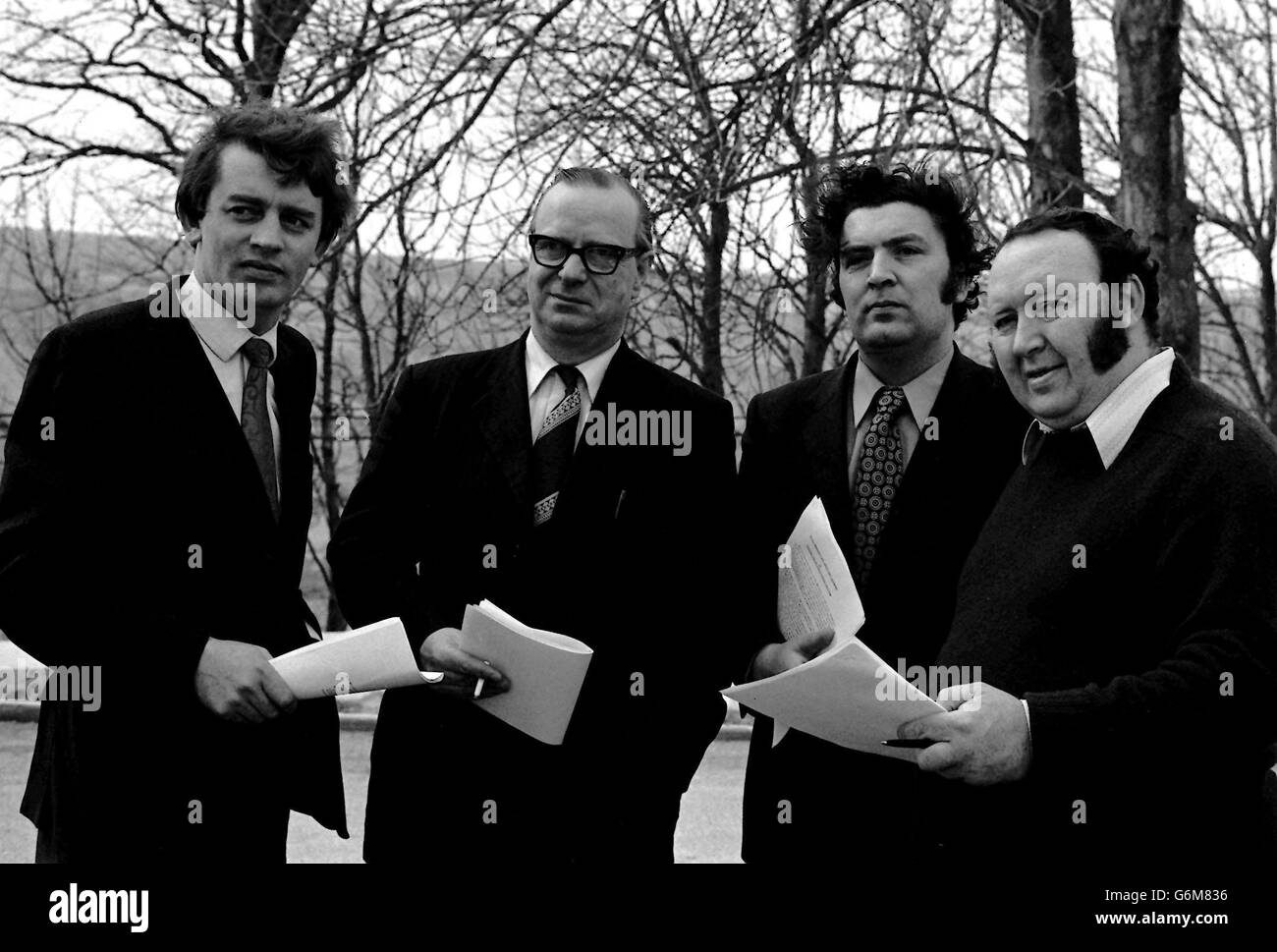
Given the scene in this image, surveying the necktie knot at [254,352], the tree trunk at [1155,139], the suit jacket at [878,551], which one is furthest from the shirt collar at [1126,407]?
the tree trunk at [1155,139]

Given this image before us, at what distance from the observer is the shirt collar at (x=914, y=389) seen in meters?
3.24

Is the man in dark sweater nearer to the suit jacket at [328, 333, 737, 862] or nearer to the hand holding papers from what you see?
the hand holding papers

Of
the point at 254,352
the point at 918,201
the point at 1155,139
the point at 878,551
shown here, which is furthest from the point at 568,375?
the point at 1155,139

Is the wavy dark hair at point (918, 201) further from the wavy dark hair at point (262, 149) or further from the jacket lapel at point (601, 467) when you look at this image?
the wavy dark hair at point (262, 149)

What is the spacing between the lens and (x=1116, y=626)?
248 cm

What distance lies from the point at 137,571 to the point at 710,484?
124 centimetres

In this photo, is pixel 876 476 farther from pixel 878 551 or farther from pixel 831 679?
pixel 831 679

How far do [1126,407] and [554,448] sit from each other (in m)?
1.23

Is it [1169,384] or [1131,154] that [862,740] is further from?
[1131,154]

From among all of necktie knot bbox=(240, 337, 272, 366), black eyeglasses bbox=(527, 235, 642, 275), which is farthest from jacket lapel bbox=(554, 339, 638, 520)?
necktie knot bbox=(240, 337, 272, 366)

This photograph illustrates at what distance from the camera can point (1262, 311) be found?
15.2 m

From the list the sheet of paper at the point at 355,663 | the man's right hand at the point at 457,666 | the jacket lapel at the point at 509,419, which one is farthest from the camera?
the jacket lapel at the point at 509,419

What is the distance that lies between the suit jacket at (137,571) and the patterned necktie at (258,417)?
8 cm

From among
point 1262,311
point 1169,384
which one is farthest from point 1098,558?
point 1262,311
